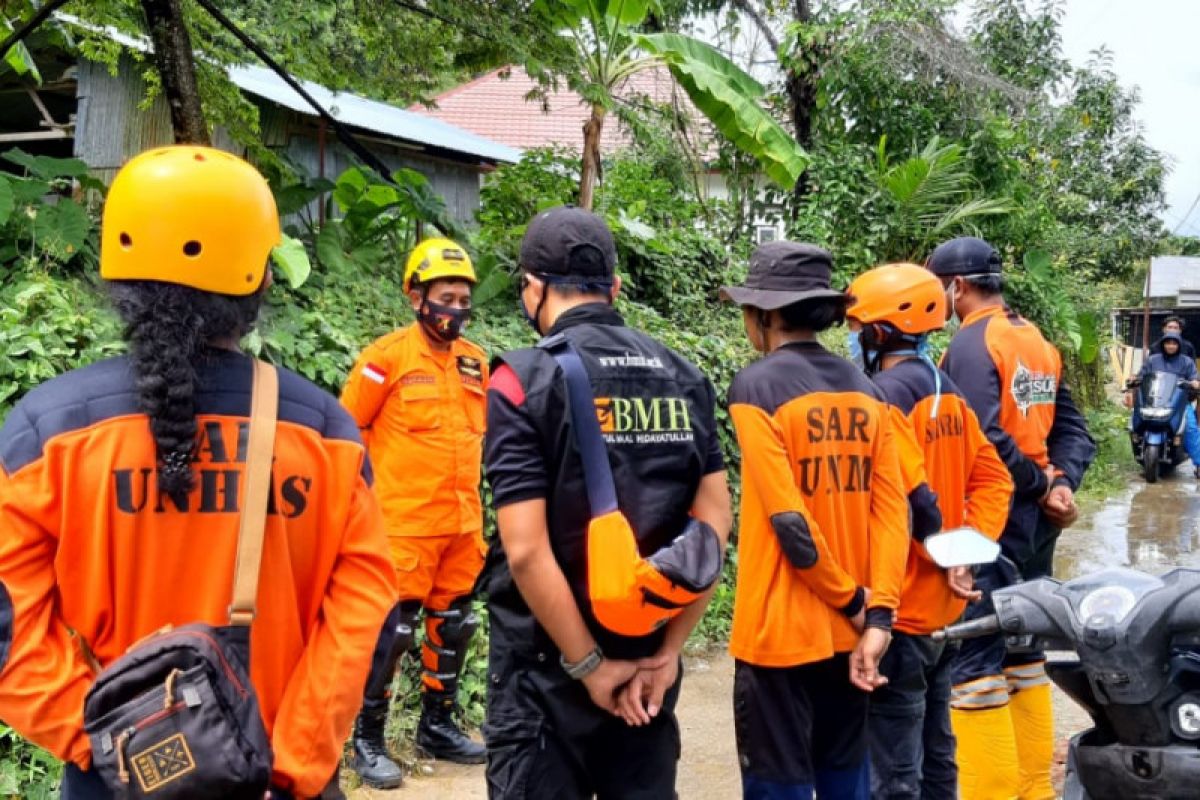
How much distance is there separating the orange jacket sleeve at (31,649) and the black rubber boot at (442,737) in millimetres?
3301

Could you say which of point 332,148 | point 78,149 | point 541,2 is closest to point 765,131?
point 541,2

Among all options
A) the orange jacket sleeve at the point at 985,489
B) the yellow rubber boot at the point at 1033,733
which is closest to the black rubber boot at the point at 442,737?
the yellow rubber boot at the point at 1033,733

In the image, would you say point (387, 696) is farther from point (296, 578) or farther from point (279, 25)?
point (279, 25)

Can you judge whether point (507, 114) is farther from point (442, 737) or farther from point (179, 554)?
point (179, 554)

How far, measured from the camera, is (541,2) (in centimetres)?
761

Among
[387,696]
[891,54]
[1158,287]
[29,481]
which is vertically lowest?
[387,696]

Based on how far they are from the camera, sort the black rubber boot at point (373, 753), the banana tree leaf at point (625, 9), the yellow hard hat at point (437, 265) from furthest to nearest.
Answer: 1. the banana tree leaf at point (625, 9)
2. the yellow hard hat at point (437, 265)
3. the black rubber boot at point (373, 753)

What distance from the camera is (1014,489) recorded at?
15.5 feet

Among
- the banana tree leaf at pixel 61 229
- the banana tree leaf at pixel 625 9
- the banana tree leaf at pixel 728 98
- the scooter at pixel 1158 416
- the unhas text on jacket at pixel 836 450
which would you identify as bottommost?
the scooter at pixel 1158 416

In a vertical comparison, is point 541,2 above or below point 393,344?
above

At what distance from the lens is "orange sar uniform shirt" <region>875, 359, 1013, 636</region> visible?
3867mm

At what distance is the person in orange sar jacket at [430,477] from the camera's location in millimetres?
4969

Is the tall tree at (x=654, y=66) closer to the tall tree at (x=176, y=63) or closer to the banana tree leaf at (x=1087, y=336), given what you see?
the tall tree at (x=176, y=63)

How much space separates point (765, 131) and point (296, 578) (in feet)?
29.9
